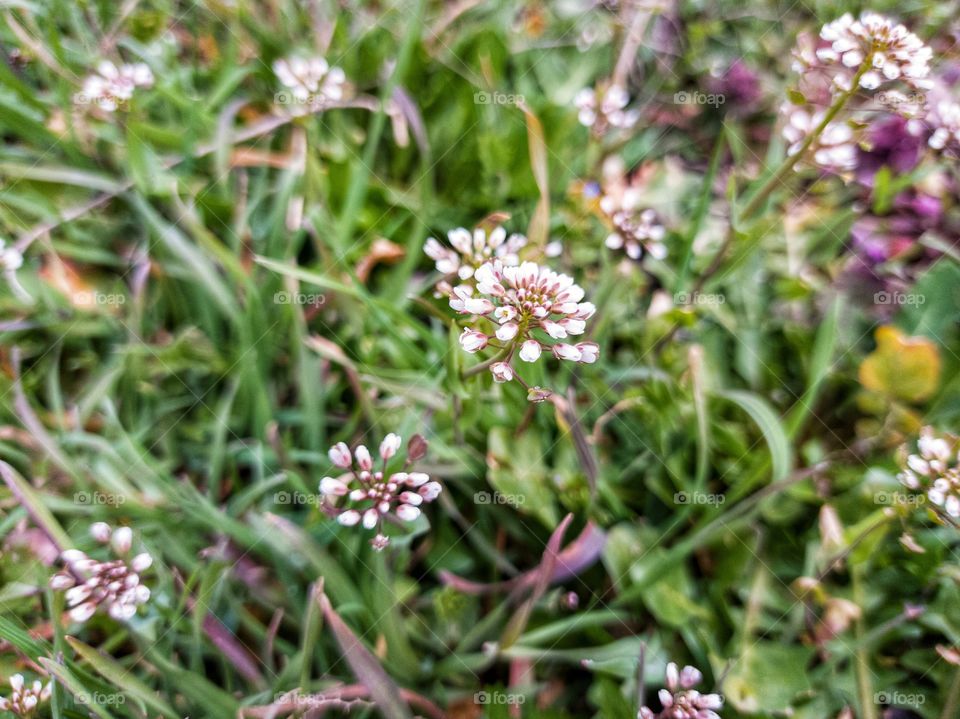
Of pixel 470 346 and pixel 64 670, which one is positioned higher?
pixel 470 346

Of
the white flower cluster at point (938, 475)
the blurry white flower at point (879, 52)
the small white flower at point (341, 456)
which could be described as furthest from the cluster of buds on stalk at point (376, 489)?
the blurry white flower at point (879, 52)

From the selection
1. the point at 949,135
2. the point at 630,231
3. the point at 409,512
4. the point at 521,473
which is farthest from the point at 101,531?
the point at 949,135

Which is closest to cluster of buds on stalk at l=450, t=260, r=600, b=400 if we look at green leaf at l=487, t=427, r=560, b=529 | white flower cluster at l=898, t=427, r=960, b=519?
green leaf at l=487, t=427, r=560, b=529

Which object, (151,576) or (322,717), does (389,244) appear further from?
(322,717)

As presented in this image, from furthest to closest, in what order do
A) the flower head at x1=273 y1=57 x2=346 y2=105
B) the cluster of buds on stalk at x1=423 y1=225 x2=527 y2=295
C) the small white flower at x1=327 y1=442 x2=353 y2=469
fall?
the flower head at x1=273 y1=57 x2=346 y2=105 < the cluster of buds on stalk at x1=423 y1=225 x2=527 y2=295 < the small white flower at x1=327 y1=442 x2=353 y2=469

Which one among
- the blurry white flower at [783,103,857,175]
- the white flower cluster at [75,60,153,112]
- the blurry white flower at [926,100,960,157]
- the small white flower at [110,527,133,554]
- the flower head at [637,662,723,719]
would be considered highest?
the white flower cluster at [75,60,153,112]

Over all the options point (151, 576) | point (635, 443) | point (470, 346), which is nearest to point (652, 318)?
point (635, 443)

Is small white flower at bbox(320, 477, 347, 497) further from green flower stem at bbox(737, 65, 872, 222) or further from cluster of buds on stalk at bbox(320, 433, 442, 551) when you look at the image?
green flower stem at bbox(737, 65, 872, 222)
